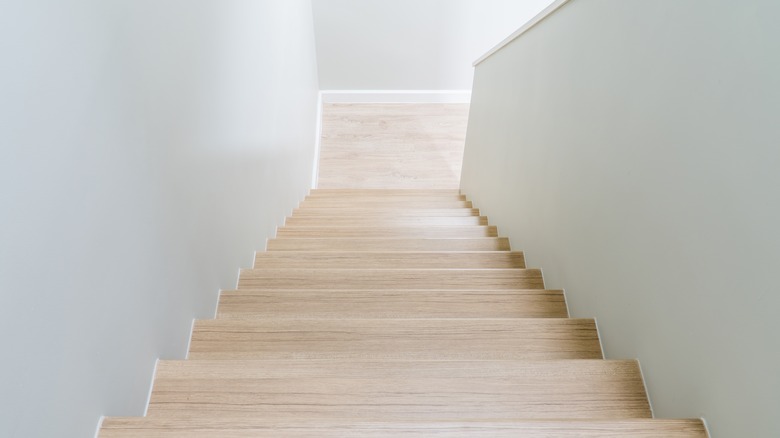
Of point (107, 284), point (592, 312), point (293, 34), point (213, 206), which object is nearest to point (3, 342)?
point (107, 284)

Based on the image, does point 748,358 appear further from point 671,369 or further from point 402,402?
point 402,402

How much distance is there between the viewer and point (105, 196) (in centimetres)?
105

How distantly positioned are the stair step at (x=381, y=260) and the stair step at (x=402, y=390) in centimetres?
106

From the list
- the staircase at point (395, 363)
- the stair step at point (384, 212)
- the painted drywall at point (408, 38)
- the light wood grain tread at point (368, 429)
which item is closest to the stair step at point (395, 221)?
the stair step at point (384, 212)

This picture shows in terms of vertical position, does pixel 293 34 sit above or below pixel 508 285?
above

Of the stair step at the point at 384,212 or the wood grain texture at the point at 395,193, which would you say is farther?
the wood grain texture at the point at 395,193

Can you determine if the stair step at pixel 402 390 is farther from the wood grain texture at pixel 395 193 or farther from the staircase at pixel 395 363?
the wood grain texture at pixel 395 193

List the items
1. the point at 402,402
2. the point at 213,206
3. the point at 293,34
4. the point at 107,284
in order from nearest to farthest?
the point at 107,284
the point at 402,402
the point at 213,206
the point at 293,34

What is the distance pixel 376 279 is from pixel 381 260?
1.00ft

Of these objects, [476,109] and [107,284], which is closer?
[107,284]

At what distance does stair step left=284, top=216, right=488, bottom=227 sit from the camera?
3207 millimetres

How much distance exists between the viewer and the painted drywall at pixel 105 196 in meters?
0.80

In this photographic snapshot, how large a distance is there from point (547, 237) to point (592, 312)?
0.51 meters

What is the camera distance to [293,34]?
404 centimetres
